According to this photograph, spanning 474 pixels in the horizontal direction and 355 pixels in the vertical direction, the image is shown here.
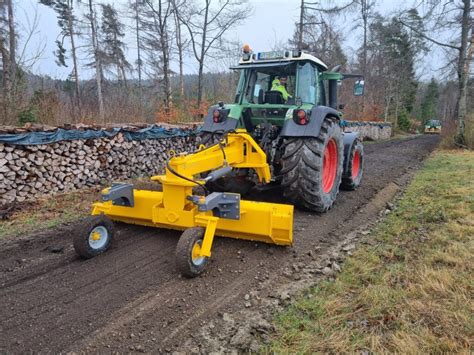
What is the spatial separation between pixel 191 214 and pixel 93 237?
106cm

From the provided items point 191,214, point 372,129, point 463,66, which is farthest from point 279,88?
point 372,129

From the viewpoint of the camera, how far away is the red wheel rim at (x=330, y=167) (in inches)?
228

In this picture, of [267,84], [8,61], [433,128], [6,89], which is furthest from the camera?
[433,128]

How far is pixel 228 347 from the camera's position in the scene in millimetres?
2496

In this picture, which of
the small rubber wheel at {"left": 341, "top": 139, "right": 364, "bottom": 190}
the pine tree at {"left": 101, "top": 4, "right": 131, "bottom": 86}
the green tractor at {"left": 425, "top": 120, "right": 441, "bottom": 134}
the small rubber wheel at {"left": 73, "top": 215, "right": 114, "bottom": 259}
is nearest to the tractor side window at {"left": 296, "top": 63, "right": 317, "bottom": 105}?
the small rubber wheel at {"left": 341, "top": 139, "right": 364, "bottom": 190}

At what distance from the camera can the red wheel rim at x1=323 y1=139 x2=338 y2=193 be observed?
5.79 metres

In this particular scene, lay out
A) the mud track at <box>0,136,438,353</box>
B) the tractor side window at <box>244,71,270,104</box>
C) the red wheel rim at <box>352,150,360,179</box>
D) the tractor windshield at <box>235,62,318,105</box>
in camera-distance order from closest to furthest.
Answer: the mud track at <box>0,136,438,353</box>, the tractor windshield at <box>235,62,318,105</box>, the tractor side window at <box>244,71,270,104</box>, the red wheel rim at <box>352,150,360,179</box>

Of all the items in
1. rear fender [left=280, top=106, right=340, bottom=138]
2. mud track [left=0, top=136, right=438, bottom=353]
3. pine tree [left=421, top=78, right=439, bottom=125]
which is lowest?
mud track [left=0, top=136, right=438, bottom=353]

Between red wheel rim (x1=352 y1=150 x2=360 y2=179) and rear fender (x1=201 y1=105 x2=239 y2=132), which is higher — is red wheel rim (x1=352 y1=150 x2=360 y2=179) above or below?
below

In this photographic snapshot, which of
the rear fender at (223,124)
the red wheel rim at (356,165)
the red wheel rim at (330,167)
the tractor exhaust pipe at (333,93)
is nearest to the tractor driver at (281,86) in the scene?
the rear fender at (223,124)

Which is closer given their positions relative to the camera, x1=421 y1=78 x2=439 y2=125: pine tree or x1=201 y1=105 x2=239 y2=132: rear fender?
x1=201 y1=105 x2=239 y2=132: rear fender

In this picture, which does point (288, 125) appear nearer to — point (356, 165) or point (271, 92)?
point (271, 92)

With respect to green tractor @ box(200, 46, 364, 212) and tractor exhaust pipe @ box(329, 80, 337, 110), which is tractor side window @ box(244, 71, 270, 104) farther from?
tractor exhaust pipe @ box(329, 80, 337, 110)

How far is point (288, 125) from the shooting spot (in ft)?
16.6
